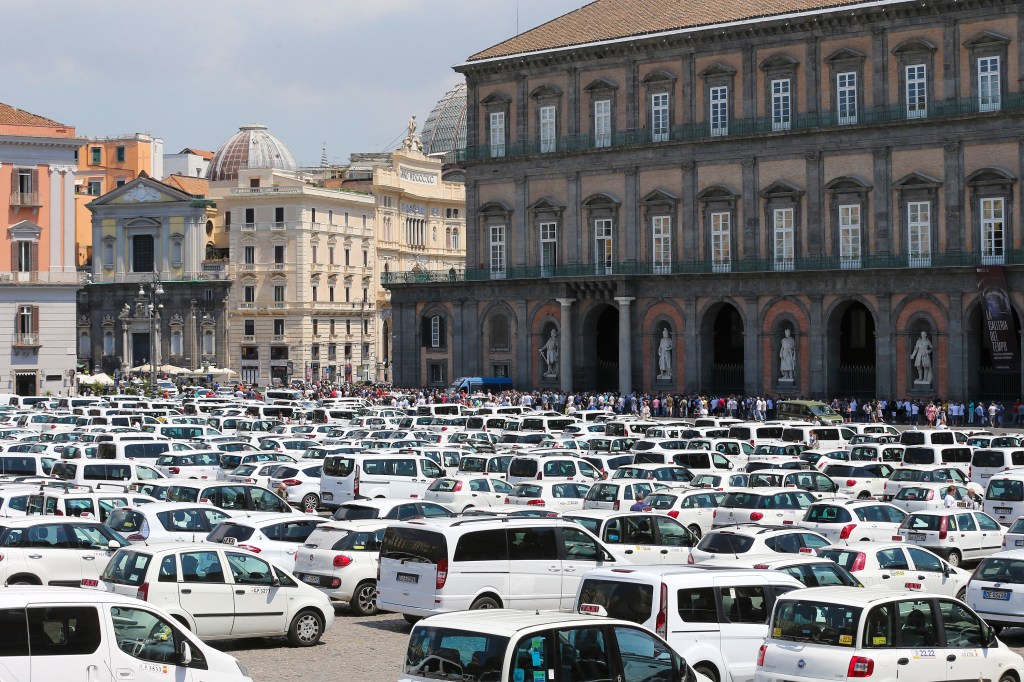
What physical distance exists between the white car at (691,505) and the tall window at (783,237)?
4511cm

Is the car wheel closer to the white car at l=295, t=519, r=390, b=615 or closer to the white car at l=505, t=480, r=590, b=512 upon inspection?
the white car at l=295, t=519, r=390, b=615

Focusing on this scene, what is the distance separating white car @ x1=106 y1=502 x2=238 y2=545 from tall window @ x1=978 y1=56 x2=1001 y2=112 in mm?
52662

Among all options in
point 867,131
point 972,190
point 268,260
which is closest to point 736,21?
point 867,131

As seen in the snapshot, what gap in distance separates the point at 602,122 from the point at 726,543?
60005mm

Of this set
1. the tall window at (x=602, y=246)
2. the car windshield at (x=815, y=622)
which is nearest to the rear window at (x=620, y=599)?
the car windshield at (x=815, y=622)

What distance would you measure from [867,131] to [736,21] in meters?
9.05

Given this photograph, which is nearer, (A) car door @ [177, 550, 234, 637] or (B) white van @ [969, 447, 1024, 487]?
(A) car door @ [177, 550, 234, 637]

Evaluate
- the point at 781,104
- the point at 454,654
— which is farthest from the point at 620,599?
the point at 781,104

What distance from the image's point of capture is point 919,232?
73.6 metres

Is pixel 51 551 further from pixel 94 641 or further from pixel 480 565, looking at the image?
pixel 94 641

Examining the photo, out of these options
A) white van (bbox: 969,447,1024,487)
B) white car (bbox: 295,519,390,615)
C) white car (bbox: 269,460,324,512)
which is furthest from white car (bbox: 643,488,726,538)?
white van (bbox: 969,447,1024,487)

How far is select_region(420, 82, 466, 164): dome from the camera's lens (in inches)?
6220

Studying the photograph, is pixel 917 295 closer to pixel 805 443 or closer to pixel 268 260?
pixel 805 443

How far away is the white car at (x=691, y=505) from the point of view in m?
32.8
